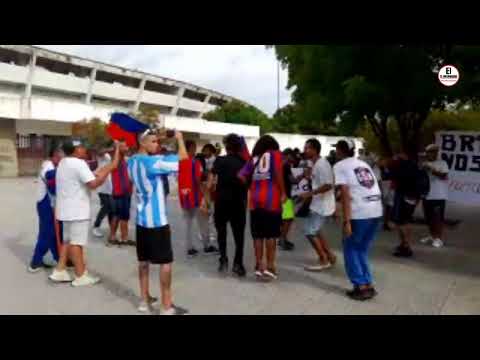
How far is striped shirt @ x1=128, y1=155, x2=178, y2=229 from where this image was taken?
4156mm

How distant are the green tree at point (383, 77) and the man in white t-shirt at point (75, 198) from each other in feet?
15.3

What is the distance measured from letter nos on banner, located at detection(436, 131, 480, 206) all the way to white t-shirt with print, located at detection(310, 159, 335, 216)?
153 inches

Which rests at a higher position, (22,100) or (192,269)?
(22,100)

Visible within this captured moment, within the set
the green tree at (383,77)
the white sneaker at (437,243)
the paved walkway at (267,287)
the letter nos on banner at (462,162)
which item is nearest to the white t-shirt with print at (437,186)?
the white sneaker at (437,243)

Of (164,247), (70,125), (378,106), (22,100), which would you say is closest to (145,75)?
(70,125)

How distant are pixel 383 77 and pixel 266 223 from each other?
405 cm

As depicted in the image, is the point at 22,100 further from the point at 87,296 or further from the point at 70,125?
the point at 87,296

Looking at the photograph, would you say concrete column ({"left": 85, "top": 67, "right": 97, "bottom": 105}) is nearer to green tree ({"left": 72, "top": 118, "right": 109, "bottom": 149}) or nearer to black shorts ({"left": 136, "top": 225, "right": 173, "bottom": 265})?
green tree ({"left": 72, "top": 118, "right": 109, "bottom": 149})

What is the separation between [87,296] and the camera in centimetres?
493

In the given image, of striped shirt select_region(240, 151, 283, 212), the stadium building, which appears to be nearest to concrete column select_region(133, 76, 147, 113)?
the stadium building

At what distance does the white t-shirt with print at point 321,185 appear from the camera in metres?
5.82

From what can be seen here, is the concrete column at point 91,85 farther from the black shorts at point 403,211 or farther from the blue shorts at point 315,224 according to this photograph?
the blue shorts at point 315,224

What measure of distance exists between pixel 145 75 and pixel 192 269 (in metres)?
55.6
